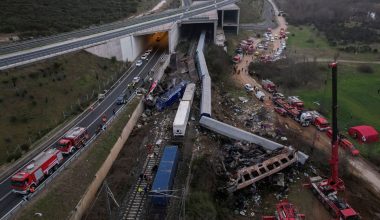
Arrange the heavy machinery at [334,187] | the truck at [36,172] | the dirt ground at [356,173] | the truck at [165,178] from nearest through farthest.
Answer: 1. the truck at [165,178]
2. the truck at [36,172]
3. the heavy machinery at [334,187]
4. the dirt ground at [356,173]

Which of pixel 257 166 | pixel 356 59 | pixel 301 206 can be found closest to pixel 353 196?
pixel 301 206

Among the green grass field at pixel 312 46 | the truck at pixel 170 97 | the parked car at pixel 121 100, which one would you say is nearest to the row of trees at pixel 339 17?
the green grass field at pixel 312 46

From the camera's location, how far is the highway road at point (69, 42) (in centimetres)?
4916

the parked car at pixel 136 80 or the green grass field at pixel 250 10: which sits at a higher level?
the green grass field at pixel 250 10

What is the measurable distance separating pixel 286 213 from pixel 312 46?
58.7 meters

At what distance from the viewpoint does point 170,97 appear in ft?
155

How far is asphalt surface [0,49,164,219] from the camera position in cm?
2906

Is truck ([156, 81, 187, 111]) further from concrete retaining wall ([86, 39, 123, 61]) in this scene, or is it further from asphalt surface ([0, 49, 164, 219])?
concrete retaining wall ([86, 39, 123, 61])

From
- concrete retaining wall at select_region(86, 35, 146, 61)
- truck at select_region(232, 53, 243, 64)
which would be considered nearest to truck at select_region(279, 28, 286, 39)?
truck at select_region(232, 53, 243, 64)

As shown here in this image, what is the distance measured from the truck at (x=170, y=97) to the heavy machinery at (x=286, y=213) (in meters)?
22.5

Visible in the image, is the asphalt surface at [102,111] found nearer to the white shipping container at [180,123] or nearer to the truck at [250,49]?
the white shipping container at [180,123]

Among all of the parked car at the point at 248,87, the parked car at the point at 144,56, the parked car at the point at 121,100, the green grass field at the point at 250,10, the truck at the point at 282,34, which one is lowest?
the parked car at the point at 248,87

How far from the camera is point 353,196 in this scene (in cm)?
3288

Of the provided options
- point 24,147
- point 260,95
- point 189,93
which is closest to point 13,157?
point 24,147
